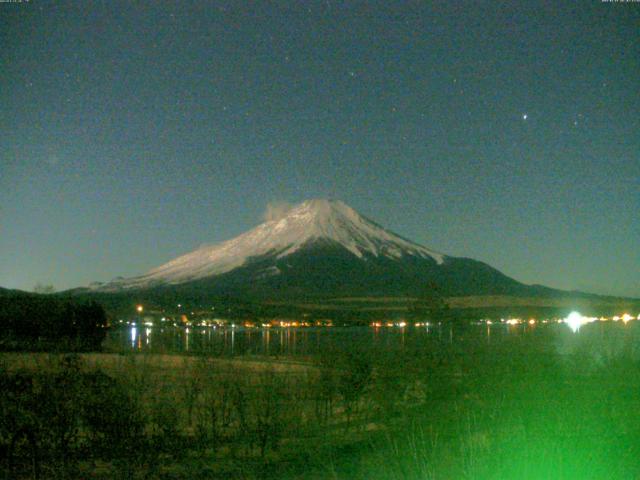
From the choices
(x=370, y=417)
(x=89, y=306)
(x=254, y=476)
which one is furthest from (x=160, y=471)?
(x=89, y=306)

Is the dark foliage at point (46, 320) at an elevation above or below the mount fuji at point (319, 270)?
below

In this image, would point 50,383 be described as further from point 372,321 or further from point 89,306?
point 372,321

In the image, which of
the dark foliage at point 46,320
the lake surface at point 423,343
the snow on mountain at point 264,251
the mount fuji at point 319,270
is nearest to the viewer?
the lake surface at point 423,343

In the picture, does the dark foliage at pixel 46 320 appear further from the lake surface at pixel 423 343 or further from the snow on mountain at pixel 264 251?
the snow on mountain at pixel 264 251

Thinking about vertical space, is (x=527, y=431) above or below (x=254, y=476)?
above

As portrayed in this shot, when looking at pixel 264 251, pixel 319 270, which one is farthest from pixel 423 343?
pixel 264 251

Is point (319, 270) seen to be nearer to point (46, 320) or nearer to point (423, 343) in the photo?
point (46, 320)

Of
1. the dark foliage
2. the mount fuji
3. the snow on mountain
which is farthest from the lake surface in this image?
the snow on mountain

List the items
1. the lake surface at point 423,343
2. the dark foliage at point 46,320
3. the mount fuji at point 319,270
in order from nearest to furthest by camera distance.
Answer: the lake surface at point 423,343
the dark foliage at point 46,320
the mount fuji at point 319,270

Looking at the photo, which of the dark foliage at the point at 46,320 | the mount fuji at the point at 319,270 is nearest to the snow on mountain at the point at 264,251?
the mount fuji at the point at 319,270
